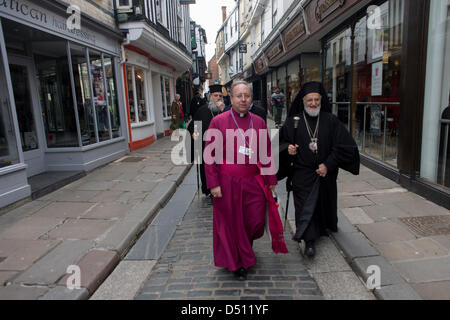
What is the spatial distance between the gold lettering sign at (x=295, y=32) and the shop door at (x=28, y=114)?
8.13 m

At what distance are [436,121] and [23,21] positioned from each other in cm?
724

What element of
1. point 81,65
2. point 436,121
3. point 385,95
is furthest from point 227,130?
point 81,65

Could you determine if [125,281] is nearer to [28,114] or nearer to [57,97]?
[28,114]

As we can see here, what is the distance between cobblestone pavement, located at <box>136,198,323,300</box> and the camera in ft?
9.26

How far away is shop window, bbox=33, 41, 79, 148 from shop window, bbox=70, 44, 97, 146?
170 mm

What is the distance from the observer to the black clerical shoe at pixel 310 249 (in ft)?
11.2

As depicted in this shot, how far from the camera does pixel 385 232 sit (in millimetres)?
3781

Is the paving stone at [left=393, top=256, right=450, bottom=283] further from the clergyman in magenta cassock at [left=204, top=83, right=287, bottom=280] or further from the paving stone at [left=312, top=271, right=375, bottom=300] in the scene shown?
the clergyman in magenta cassock at [left=204, top=83, right=287, bottom=280]

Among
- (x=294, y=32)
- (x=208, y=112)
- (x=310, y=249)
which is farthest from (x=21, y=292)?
(x=294, y=32)

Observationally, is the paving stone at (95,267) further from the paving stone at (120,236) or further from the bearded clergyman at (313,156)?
the bearded clergyman at (313,156)

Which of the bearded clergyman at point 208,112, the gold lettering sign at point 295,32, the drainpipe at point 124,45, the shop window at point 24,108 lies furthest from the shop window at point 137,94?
the gold lettering sign at point 295,32

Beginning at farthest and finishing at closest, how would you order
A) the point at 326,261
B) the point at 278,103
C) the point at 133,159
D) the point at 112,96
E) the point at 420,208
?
the point at 278,103
the point at 112,96
the point at 133,159
the point at 420,208
the point at 326,261

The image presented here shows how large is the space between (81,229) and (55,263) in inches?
36.6

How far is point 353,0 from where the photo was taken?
6.55 meters
